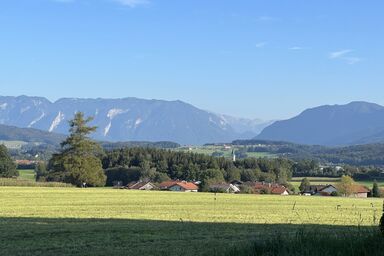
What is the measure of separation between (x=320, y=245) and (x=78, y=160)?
69.9 m

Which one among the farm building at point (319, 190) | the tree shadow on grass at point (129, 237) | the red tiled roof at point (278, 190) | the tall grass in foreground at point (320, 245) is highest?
the tall grass in foreground at point (320, 245)

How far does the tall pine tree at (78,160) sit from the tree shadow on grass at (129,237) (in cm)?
5243

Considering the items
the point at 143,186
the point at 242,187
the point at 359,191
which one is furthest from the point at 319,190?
the point at 143,186

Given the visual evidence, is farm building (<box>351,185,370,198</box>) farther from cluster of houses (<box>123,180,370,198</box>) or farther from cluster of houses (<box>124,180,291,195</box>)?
cluster of houses (<box>124,180,291,195</box>)

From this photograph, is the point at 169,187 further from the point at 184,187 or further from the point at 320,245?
the point at 320,245

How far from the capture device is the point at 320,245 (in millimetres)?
10664

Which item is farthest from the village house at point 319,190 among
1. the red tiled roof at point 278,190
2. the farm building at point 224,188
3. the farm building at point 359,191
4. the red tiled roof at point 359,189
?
the farm building at point 224,188

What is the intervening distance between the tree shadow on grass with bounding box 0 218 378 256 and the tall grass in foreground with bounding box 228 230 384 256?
0.12 m

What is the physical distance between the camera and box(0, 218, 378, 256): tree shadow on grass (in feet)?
51.2

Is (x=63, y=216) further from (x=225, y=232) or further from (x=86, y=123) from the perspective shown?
(x=86, y=123)

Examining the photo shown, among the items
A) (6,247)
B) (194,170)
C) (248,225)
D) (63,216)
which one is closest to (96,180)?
(194,170)

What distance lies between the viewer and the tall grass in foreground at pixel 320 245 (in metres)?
10.1

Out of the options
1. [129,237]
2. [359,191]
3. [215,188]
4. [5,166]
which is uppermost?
[129,237]

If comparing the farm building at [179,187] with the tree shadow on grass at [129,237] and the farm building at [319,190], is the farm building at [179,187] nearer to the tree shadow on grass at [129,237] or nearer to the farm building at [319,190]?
the farm building at [319,190]
